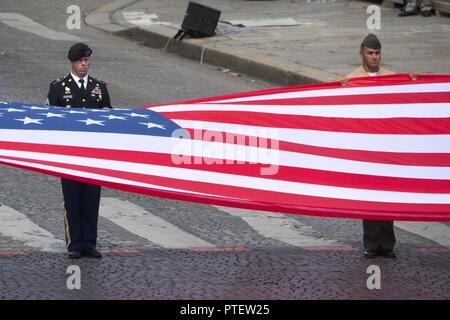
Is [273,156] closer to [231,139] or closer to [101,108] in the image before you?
[231,139]

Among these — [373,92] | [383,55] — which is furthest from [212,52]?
[373,92]

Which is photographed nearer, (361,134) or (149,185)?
(149,185)

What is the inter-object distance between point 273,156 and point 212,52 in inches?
443

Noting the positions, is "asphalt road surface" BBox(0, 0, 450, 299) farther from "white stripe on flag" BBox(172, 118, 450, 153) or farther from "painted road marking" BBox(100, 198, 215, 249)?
"white stripe on flag" BBox(172, 118, 450, 153)

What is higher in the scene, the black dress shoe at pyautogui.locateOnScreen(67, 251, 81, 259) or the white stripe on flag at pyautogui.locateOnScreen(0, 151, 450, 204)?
the white stripe on flag at pyautogui.locateOnScreen(0, 151, 450, 204)

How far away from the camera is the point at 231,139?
1046 cm

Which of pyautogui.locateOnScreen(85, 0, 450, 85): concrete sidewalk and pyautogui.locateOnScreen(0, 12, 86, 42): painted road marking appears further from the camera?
pyautogui.locateOnScreen(0, 12, 86, 42): painted road marking

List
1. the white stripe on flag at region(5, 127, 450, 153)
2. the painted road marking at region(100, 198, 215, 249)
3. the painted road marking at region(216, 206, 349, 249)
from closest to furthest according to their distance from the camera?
the white stripe on flag at region(5, 127, 450, 153) < the painted road marking at region(100, 198, 215, 249) < the painted road marking at region(216, 206, 349, 249)

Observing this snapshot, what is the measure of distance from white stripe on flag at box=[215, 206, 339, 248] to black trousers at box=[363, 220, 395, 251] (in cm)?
56

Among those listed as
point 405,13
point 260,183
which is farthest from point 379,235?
point 405,13

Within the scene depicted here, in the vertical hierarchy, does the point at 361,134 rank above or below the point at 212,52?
above

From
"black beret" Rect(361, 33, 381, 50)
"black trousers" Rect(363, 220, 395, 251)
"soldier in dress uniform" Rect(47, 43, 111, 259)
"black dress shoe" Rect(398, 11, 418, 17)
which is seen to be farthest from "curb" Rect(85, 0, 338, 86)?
"soldier in dress uniform" Rect(47, 43, 111, 259)

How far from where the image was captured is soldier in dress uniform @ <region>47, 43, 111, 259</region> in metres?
10.7

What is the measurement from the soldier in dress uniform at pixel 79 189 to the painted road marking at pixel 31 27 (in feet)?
38.6
